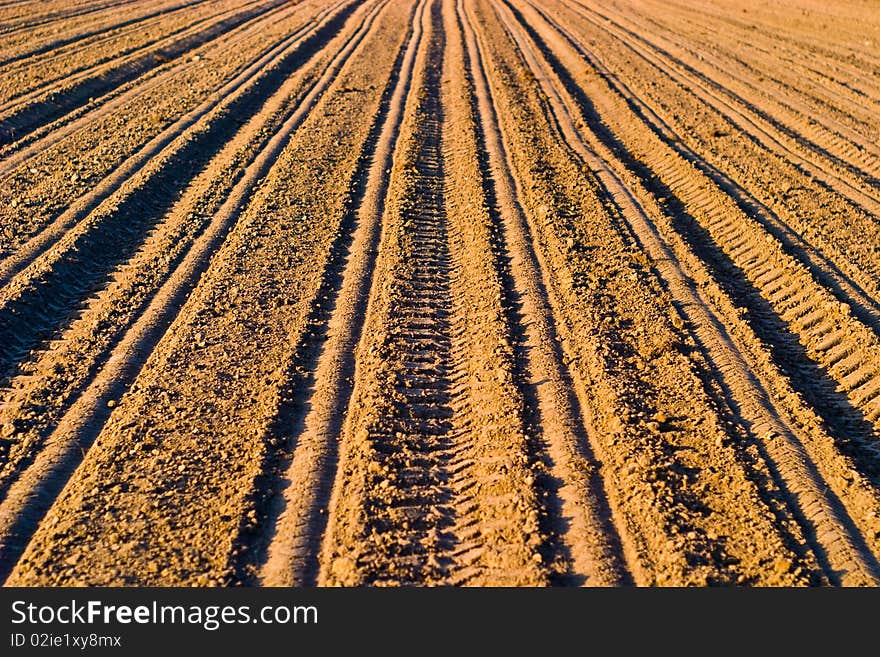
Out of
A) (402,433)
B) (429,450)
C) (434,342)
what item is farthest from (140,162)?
(429,450)

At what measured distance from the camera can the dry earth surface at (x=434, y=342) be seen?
6980 millimetres

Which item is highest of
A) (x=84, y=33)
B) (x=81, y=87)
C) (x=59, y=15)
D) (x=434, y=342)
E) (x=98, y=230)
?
(x=59, y=15)

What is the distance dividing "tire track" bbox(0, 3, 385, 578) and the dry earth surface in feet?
0.14

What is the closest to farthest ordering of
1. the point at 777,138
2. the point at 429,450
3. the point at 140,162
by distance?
the point at 429,450 < the point at 140,162 < the point at 777,138

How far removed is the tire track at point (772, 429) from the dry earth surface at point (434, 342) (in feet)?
0.12

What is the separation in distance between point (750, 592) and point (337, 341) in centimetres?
574

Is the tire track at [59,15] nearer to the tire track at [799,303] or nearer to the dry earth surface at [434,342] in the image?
the dry earth surface at [434,342]

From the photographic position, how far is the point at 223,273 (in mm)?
11562

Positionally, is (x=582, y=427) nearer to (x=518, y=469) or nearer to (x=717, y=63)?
(x=518, y=469)

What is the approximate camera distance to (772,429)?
27.7ft

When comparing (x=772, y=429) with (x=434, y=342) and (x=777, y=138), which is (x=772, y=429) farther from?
(x=777, y=138)

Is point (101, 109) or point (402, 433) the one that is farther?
point (101, 109)

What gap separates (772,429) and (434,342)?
4.18 metres

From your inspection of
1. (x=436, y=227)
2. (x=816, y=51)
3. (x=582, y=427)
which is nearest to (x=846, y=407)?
(x=582, y=427)
